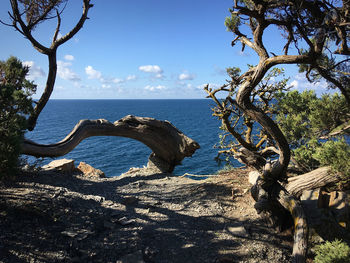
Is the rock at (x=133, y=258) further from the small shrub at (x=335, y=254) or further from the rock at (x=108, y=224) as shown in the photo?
the small shrub at (x=335, y=254)

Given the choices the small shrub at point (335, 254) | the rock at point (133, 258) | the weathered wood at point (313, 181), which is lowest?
the rock at point (133, 258)

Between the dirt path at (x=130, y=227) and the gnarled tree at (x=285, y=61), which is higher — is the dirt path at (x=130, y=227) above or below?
below

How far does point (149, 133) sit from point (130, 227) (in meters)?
7.16

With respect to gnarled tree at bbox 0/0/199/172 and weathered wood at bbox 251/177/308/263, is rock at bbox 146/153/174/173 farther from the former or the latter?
weathered wood at bbox 251/177/308/263

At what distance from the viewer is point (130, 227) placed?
6883 mm

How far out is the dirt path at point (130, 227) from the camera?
553 centimetres

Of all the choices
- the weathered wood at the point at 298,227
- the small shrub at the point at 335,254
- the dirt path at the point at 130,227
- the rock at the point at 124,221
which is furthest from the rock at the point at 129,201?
the small shrub at the point at 335,254

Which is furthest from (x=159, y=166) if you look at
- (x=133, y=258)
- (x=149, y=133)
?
(x=133, y=258)

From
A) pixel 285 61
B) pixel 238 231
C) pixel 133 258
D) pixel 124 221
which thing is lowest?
pixel 133 258

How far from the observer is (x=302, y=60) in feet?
17.3

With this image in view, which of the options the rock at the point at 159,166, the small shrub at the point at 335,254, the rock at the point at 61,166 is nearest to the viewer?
the small shrub at the point at 335,254

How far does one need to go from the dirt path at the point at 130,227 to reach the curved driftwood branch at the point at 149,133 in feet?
11.0

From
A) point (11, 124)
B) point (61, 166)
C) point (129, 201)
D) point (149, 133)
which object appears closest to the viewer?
point (11, 124)

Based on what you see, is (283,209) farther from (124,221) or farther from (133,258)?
(124,221)
